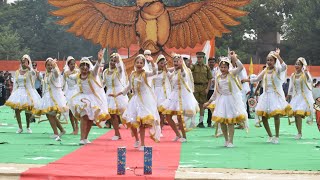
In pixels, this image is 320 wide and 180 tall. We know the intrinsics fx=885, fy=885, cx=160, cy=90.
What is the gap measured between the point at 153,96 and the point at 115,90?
407 cm

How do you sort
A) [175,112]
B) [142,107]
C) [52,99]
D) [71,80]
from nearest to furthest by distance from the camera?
[142,107]
[175,112]
[52,99]
[71,80]

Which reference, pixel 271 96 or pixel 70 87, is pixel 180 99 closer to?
pixel 271 96

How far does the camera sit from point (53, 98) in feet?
61.1

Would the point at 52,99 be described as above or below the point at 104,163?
above

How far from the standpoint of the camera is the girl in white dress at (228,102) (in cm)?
1620

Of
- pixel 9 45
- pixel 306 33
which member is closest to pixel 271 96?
pixel 9 45

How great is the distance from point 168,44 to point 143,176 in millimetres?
15028

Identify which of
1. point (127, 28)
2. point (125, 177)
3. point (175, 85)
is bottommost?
point (125, 177)

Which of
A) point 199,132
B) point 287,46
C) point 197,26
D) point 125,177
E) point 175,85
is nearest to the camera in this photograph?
point 125,177

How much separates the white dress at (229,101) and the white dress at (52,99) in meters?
3.79

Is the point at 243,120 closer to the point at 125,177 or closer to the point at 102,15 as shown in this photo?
the point at 125,177

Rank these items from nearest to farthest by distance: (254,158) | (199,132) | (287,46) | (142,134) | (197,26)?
(254,158), (142,134), (199,132), (197,26), (287,46)

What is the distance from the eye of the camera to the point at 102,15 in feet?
86.8

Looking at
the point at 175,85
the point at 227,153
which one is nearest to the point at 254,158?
the point at 227,153
